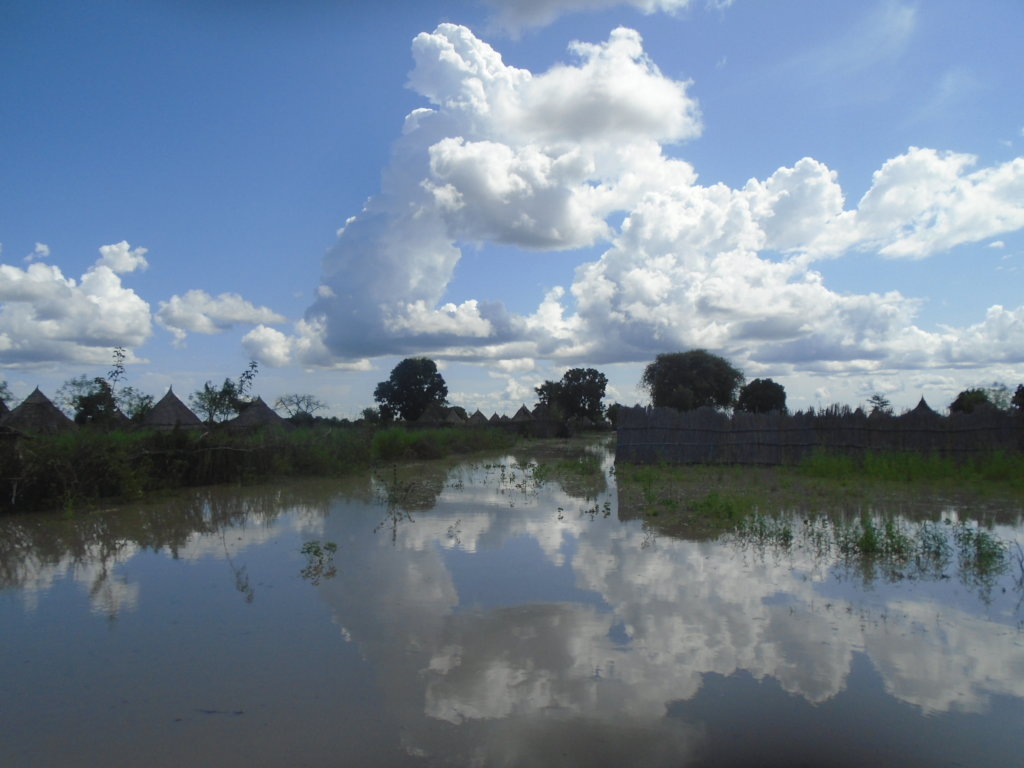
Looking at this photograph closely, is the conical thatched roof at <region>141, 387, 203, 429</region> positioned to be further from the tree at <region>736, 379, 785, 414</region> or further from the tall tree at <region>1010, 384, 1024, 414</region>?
the tree at <region>736, 379, 785, 414</region>

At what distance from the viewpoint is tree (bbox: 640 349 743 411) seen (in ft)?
139

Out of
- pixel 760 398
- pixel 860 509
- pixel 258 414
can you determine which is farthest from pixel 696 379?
pixel 860 509

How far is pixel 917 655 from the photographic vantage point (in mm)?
4340

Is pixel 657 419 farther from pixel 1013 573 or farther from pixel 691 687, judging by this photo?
pixel 691 687

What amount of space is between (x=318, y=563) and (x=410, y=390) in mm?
46356

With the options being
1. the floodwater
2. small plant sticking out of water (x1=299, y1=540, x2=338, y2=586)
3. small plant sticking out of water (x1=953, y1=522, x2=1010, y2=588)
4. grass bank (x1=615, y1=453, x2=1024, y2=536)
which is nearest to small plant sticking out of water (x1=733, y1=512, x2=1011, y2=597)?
small plant sticking out of water (x1=953, y1=522, x2=1010, y2=588)

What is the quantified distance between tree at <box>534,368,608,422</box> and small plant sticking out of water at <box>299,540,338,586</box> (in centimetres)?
4941

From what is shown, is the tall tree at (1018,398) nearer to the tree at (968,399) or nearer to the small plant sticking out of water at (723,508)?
the tree at (968,399)

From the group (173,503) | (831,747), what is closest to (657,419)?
(173,503)

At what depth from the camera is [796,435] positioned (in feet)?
55.1

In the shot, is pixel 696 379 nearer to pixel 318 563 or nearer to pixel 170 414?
pixel 170 414

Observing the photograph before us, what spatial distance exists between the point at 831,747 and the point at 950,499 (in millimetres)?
9259

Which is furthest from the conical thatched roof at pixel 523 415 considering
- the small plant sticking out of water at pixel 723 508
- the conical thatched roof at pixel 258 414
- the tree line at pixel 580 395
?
the small plant sticking out of water at pixel 723 508

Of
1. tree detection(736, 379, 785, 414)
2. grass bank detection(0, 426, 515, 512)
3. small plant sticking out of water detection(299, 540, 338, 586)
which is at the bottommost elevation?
small plant sticking out of water detection(299, 540, 338, 586)
